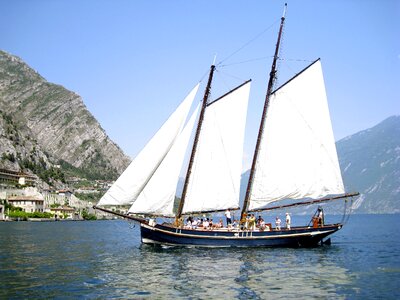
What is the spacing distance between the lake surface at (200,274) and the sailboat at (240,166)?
2.63 metres

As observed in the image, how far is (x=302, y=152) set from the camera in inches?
2023

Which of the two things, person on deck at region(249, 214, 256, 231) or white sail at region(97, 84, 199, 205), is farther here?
person on deck at region(249, 214, 256, 231)

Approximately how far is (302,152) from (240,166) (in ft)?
21.8

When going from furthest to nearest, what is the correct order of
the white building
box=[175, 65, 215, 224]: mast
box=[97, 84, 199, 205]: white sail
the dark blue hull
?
the white building, box=[175, 65, 215, 224]: mast, the dark blue hull, box=[97, 84, 199, 205]: white sail

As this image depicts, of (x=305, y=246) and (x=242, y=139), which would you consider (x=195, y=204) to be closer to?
(x=242, y=139)

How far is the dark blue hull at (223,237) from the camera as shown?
48.6 m

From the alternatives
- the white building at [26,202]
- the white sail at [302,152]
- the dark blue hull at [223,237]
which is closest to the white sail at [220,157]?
the white sail at [302,152]

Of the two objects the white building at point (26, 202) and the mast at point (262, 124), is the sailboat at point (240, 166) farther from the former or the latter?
the white building at point (26, 202)

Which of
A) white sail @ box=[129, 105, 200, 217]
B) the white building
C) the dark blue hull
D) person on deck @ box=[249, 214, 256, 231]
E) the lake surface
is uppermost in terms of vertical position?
the white building

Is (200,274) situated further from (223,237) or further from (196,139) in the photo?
(196,139)

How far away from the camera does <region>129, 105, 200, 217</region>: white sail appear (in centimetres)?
4794

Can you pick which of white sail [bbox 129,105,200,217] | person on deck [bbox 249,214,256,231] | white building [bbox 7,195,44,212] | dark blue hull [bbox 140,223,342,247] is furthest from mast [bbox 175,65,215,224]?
white building [bbox 7,195,44,212]

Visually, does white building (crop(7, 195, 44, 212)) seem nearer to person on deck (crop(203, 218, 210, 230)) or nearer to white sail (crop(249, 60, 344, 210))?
person on deck (crop(203, 218, 210, 230))

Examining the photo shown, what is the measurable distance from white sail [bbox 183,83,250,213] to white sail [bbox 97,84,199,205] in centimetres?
409
